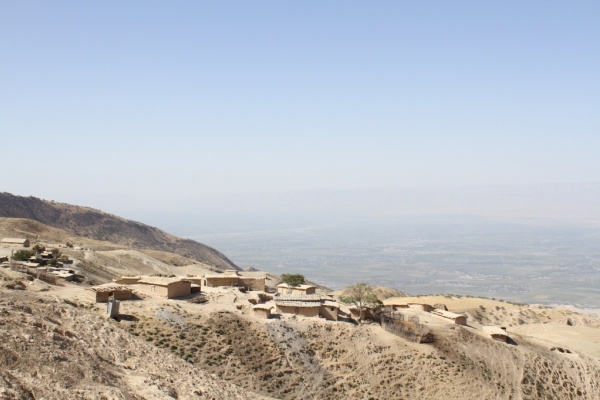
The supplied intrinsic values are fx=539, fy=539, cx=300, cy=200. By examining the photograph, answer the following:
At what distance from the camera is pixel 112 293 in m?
28.4

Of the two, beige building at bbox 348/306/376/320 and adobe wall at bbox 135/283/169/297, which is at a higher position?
adobe wall at bbox 135/283/169/297

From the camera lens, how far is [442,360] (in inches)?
1168

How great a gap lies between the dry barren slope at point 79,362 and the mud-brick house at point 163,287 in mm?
7155

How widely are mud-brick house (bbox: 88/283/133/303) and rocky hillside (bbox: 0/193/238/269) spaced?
62.3 metres

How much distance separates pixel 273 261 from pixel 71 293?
153m

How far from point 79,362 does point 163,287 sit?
13692 mm

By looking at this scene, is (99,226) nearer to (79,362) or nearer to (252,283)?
(252,283)

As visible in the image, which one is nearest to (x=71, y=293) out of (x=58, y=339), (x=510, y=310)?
(x=58, y=339)

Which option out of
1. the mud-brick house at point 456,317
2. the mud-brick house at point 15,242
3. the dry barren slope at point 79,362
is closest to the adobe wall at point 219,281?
the dry barren slope at point 79,362

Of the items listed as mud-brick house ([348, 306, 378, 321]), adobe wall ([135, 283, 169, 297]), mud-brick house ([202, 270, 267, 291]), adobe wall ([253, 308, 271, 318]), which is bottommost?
mud-brick house ([348, 306, 378, 321])

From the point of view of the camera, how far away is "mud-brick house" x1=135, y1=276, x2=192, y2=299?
3130 centimetres

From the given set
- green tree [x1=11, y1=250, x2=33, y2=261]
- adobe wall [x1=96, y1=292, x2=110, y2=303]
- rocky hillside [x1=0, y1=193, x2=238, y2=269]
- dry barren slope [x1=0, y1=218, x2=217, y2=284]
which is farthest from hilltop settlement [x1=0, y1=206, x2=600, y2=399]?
rocky hillside [x1=0, y1=193, x2=238, y2=269]

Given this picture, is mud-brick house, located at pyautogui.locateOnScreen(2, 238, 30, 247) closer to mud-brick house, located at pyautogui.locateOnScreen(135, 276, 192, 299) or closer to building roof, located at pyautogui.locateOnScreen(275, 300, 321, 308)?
mud-brick house, located at pyautogui.locateOnScreen(135, 276, 192, 299)

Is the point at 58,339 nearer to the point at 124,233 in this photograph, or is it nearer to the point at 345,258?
the point at 124,233
